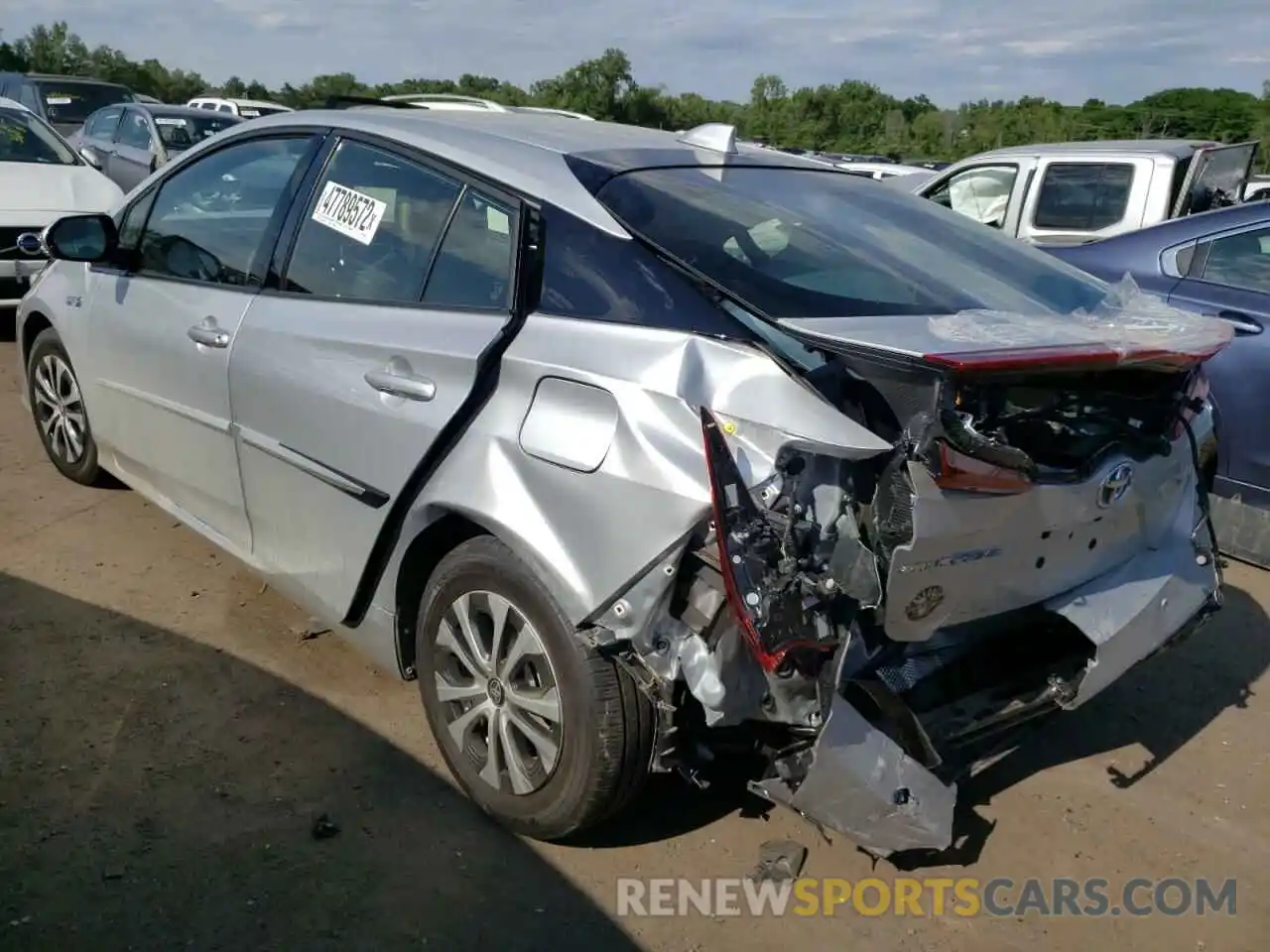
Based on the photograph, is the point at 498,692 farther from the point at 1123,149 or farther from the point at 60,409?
the point at 1123,149

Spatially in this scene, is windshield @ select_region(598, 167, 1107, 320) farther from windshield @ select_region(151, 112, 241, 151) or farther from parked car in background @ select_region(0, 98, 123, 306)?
windshield @ select_region(151, 112, 241, 151)

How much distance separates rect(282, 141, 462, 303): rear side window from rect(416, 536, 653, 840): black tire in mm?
802

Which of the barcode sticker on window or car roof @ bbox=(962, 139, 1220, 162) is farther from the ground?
car roof @ bbox=(962, 139, 1220, 162)

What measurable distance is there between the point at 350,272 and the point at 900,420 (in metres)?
1.72

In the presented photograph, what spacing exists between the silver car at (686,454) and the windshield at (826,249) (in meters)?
0.01

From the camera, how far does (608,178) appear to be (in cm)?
288

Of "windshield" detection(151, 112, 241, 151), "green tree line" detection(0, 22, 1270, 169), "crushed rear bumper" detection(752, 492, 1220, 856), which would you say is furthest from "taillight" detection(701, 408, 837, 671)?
"green tree line" detection(0, 22, 1270, 169)

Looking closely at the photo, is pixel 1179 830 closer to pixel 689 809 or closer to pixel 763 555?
pixel 689 809

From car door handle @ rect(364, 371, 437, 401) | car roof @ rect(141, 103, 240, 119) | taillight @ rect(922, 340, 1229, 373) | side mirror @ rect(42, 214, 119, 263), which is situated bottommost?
car door handle @ rect(364, 371, 437, 401)

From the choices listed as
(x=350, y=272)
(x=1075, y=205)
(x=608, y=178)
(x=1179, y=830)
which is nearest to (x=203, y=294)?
(x=350, y=272)

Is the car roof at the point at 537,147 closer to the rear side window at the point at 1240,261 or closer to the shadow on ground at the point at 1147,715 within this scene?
the shadow on ground at the point at 1147,715

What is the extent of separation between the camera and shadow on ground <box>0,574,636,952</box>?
100 inches

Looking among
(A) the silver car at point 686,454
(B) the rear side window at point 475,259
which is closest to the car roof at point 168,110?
(A) the silver car at point 686,454

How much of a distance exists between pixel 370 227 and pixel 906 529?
1.83 meters
